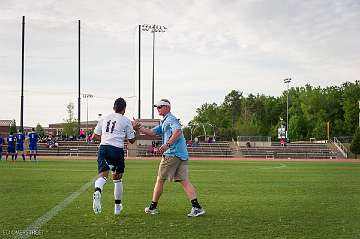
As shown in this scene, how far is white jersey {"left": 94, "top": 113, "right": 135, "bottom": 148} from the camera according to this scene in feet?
28.0

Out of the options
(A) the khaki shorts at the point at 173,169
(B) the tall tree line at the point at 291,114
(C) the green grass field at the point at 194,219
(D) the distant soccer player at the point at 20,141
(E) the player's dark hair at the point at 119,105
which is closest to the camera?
(C) the green grass field at the point at 194,219

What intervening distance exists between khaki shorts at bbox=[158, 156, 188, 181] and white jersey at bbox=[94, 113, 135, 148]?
72 cm

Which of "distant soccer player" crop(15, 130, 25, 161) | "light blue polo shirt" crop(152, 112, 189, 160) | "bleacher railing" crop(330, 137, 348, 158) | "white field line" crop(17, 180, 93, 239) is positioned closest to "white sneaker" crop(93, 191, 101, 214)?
"white field line" crop(17, 180, 93, 239)

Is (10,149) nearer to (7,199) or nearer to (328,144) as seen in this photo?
(7,199)

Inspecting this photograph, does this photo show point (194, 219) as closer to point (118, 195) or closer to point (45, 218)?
point (118, 195)

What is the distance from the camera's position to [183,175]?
28.3 ft

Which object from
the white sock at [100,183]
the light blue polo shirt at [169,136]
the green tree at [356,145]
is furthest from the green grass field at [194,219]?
the green tree at [356,145]

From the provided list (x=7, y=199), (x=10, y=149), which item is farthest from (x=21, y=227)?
(x=10, y=149)

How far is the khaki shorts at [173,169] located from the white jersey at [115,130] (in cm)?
72

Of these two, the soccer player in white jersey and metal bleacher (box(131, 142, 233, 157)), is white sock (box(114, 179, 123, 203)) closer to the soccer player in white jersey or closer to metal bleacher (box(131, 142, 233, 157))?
the soccer player in white jersey

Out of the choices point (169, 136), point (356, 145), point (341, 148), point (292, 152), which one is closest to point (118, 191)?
point (169, 136)

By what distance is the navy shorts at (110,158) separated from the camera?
846cm

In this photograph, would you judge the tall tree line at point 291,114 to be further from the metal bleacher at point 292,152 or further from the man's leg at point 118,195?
the man's leg at point 118,195

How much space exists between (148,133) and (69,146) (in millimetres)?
47428
